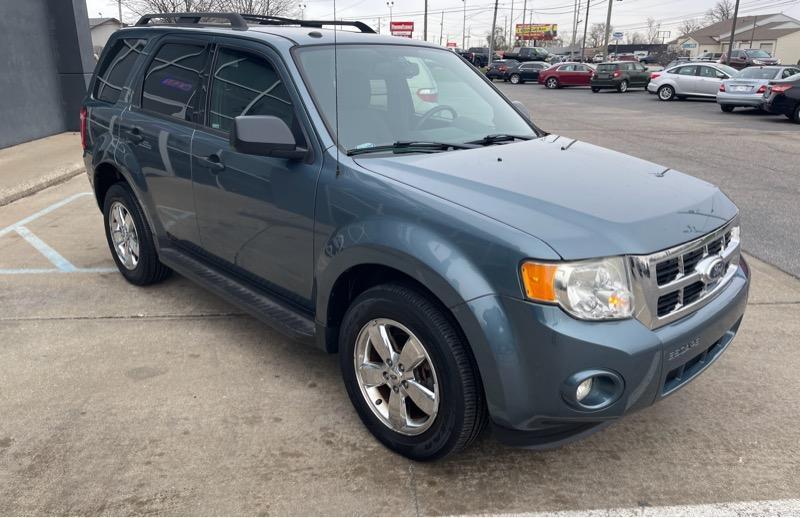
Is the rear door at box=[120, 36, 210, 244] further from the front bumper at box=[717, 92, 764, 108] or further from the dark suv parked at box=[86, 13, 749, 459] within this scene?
the front bumper at box=[717, 92, 764, 108]

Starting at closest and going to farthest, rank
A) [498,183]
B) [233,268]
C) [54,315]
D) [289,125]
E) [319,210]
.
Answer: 1. [498,183]
2. [319,210]
3. [289,125]
4. [233,268]
5. [54,315]

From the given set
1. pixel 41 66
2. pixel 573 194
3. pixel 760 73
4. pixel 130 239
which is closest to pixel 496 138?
pixel 573 194

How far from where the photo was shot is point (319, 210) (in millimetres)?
3043

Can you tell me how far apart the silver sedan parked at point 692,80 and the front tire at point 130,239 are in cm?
2548

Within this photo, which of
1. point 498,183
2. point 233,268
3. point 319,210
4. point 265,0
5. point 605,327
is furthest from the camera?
point 265,0

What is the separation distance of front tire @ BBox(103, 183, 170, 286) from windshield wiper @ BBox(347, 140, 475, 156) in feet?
7.07

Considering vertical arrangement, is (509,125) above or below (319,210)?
above

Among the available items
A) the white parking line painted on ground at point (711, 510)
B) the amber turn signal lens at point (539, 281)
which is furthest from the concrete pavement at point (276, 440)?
the amber turn signal lens at point (539, 281)

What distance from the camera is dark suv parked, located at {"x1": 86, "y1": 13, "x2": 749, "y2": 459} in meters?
2.36

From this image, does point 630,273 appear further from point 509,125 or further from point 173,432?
point 173,432

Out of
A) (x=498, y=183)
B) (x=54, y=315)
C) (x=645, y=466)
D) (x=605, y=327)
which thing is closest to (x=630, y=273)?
(x=605, y=327)

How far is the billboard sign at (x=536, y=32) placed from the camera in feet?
346

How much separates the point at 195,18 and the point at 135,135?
0.98 metres

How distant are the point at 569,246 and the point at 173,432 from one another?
6.81ft
